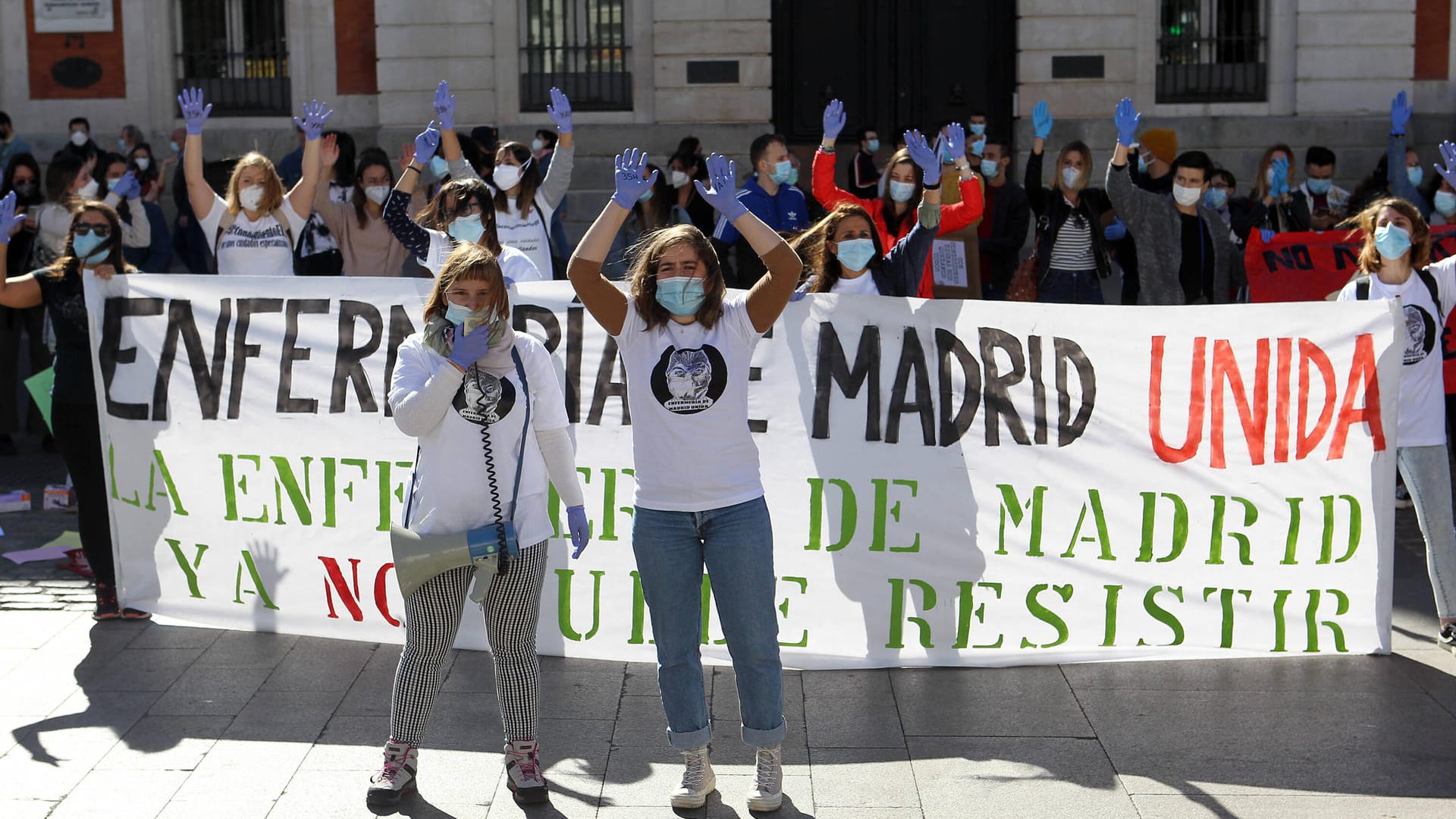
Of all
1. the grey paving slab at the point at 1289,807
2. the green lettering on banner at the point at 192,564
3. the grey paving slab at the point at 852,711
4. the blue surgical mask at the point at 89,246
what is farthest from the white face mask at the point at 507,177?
the grey paving slab at the point at 1289,807

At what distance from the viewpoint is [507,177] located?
7.50m

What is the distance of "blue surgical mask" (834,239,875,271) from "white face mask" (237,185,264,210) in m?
2.61

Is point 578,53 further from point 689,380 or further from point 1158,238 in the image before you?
point 689,380

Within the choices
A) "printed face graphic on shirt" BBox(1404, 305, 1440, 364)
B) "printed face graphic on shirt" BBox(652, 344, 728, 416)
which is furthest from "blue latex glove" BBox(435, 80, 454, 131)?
"printed face graphic on shirt" BBox(1404, 305, 1440, 364)

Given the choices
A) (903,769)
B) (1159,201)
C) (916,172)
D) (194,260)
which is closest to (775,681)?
(903,769)

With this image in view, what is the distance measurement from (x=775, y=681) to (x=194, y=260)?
8664mm

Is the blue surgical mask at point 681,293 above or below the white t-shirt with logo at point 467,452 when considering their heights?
above

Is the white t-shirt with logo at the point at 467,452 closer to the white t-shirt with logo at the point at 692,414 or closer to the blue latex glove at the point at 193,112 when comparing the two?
the white t-shirt with logo at the point at 692,414

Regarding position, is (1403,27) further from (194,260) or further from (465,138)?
(194,260)

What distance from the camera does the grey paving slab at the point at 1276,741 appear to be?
4.80m

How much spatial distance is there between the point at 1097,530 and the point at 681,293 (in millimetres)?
2104

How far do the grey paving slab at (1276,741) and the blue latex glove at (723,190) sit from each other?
2.03 metres

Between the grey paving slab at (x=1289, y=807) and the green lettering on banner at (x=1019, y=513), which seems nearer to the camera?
the grey paving slab at (x=1289, y=807)

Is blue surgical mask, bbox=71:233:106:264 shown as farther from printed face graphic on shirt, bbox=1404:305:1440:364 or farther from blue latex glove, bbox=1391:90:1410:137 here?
blue latex glove, bbox=1391:90:1410:137
